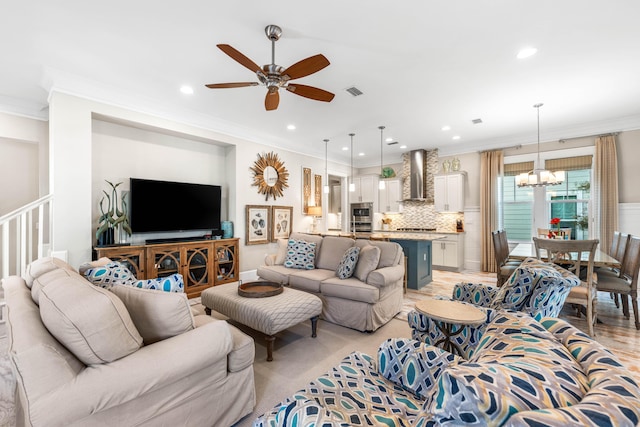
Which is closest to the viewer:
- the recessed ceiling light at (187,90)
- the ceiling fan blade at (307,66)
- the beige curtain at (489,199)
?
the ceiling fan blade at (307,66)

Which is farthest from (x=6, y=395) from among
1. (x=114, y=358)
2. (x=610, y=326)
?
(x=610, y=326)

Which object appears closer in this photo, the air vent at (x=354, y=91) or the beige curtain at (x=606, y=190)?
the air vent at (x=354, y=91)

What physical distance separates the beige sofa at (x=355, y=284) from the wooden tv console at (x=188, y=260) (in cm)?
111

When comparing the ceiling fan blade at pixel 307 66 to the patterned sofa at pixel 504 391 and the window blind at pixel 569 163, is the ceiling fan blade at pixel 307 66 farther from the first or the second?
the window blind at pixel 569 163

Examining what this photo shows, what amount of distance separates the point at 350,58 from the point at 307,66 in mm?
819

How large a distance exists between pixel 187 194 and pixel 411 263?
12.9 ft

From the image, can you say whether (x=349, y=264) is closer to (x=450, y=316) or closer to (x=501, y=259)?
(x=450, y=316)

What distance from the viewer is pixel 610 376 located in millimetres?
660

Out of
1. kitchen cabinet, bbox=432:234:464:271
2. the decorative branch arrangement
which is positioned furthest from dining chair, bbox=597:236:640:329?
the decorative branch arrangement

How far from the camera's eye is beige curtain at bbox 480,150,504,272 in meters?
5.89

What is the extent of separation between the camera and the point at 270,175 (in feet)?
18.7

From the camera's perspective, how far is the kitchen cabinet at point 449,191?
6.34m

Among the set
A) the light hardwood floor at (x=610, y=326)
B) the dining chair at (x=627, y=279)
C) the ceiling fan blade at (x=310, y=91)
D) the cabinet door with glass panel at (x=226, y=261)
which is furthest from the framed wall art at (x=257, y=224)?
the dining chair at (x=627, y=279)

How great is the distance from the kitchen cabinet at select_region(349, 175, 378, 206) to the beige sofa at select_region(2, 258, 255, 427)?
255 inches
